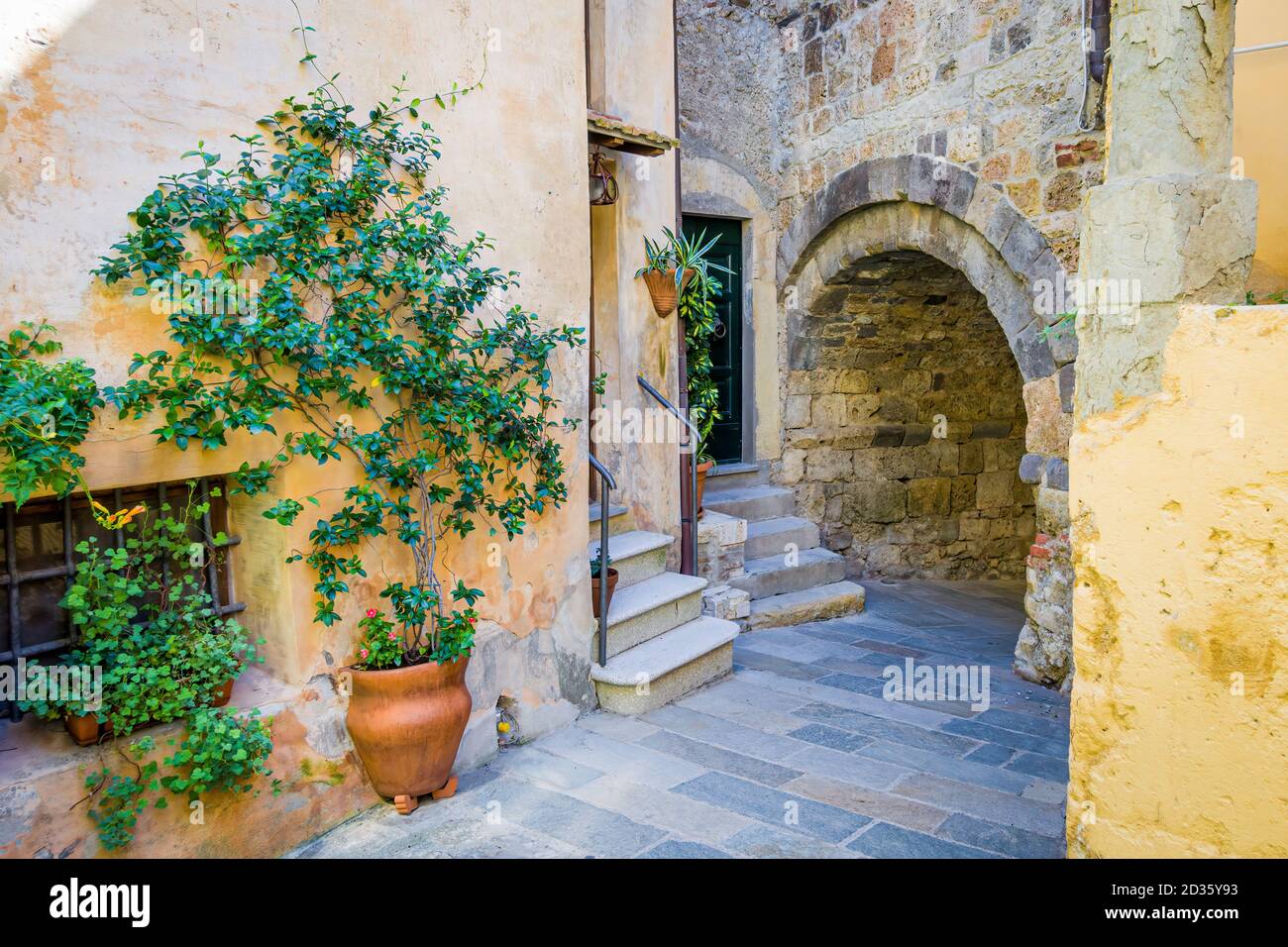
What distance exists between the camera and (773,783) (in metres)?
3.75

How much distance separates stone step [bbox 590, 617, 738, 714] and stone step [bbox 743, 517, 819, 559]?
65.1 inches

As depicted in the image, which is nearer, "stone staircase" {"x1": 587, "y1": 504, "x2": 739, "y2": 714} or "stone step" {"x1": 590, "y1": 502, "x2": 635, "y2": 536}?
"stone staircase" {"x1": 587, "y1": 504, "x2": 739, "y2": 714}

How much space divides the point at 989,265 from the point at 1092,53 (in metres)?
1.50

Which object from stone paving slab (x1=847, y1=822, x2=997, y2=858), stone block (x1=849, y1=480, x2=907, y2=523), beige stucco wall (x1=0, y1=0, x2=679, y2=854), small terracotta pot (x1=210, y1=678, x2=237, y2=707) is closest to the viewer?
beige stucco wall (x1=0, y1=0, x2=679, y2=854)

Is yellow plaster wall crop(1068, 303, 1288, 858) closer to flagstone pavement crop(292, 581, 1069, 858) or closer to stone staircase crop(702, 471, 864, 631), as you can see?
flagstone pavement crop(292, 581, 1069, 858)

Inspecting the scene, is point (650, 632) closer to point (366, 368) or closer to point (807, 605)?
point (807, 605)

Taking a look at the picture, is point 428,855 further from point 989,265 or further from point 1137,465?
point 989,265

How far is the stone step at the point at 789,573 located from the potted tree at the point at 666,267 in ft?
6.20

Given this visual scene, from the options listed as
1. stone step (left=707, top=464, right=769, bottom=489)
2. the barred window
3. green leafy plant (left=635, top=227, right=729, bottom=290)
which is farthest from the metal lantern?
the barred window

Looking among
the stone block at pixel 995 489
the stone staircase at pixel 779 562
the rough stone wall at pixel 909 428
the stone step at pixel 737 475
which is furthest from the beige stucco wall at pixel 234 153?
the stone block at pixel 995 489

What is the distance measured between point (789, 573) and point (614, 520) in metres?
1.75

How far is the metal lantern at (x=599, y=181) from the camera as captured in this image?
5225 millimetres

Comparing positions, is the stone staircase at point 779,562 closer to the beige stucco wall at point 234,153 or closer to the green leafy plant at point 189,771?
the beige stucco wall at point 234,153

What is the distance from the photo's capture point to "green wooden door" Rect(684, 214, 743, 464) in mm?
7293
